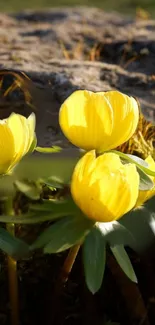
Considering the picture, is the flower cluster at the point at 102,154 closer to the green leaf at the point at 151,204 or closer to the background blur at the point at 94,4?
the green leaf at the point at 151,204

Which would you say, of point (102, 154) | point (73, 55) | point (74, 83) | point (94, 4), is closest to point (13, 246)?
point (102, 154)

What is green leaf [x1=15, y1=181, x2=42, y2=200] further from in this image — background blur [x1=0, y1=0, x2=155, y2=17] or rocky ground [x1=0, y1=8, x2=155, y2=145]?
background blur [x1=0, y1=0, x2=155, y2=17]

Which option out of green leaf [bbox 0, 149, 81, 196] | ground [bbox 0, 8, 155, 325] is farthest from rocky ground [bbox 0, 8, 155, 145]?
green leaf [bbox 0, 149, 81, 196]

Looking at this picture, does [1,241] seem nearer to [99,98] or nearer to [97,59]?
[99,98]

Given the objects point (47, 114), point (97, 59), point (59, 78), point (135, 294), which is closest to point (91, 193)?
point (135, 294)

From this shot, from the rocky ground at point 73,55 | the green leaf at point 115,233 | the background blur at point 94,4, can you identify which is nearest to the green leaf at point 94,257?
the green leaf at point 115,233

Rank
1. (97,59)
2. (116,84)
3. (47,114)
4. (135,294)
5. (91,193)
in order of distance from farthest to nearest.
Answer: (97,59) < (116,84) < (47,114) < (135,294) < (91,193)

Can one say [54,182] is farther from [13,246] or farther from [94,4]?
[94,4]
